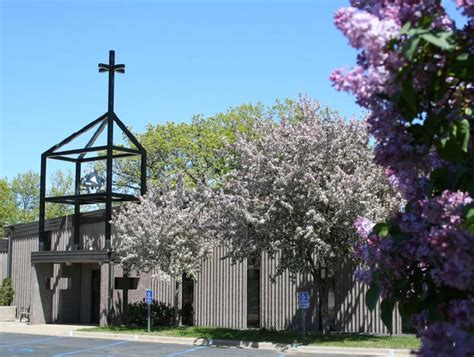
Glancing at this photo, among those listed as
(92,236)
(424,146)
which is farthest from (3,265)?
(424,146)

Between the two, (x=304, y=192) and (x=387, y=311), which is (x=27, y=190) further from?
(x=387, y=311)

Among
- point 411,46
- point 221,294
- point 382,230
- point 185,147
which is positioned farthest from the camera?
point 185,147

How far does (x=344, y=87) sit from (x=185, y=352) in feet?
52.5

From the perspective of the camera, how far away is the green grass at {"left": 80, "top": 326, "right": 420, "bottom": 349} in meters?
19.0

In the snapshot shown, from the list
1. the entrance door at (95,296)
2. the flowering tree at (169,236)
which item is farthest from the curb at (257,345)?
the entrance door at (95,296)

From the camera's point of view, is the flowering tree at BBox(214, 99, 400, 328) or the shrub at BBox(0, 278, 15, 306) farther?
the shrub at BBox(0, 278, 15, 306)

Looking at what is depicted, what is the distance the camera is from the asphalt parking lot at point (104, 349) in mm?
17812

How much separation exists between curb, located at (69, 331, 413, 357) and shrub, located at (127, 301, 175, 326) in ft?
10.7

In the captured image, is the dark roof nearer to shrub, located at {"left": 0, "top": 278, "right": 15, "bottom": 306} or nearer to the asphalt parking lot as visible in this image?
shrub, located at {"left": 0, "top": 278, "right": 15, "bottom": 306}

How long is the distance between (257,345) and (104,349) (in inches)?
169

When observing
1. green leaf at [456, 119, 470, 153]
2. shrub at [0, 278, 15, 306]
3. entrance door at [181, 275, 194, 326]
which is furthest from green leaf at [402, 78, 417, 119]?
shrub at [0, 278, 15, 306]

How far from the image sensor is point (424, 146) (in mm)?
3389

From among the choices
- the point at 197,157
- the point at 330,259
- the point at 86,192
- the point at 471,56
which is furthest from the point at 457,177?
the point at 197,157

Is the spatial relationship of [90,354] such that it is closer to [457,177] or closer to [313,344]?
[313,344]
